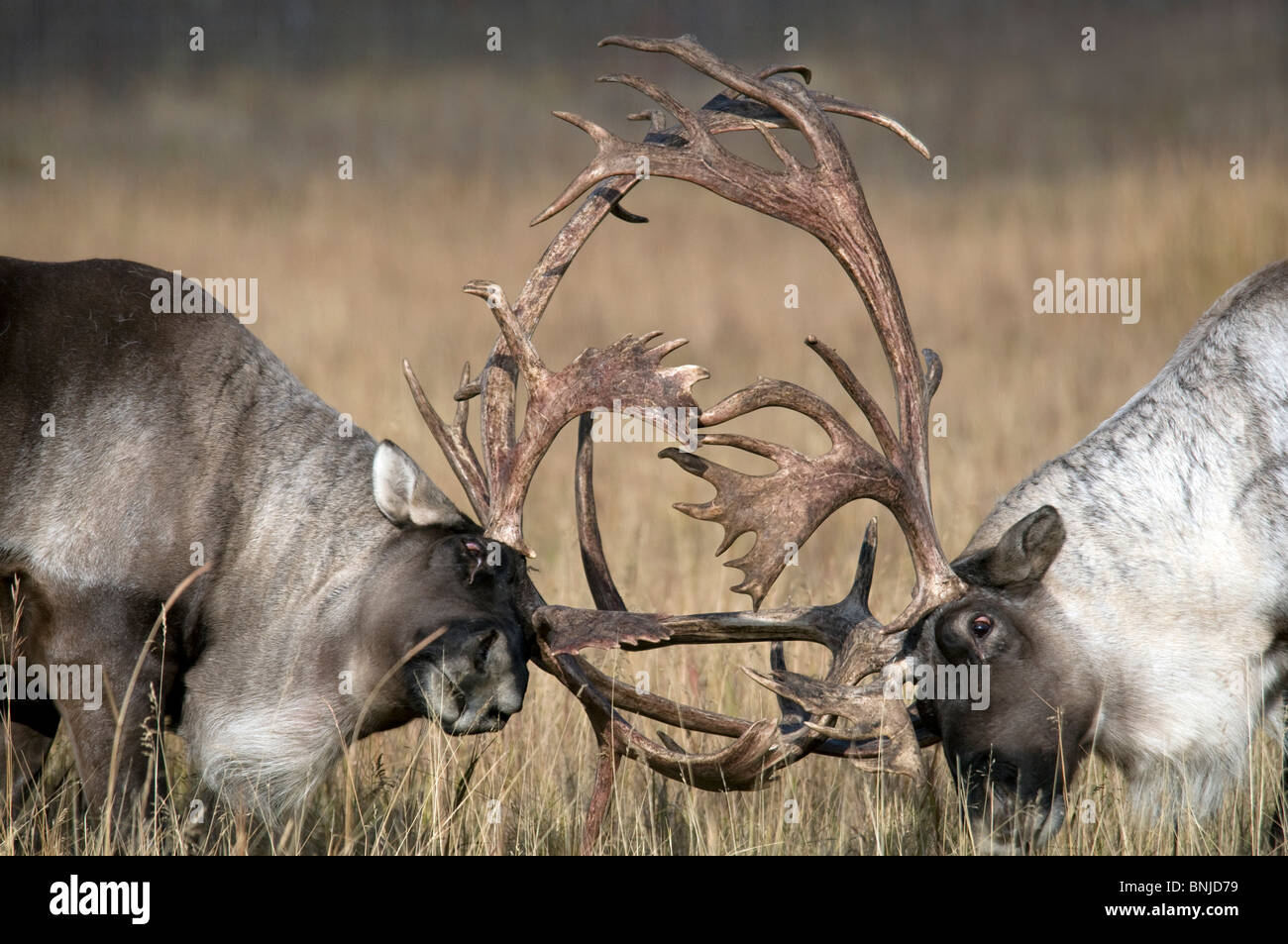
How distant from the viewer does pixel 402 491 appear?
4770mm

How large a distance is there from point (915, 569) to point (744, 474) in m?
0.62

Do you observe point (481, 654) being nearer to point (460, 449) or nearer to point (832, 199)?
point (460, 449)

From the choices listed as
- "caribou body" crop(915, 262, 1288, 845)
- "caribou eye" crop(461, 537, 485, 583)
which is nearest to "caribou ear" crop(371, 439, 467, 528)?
"caribou eye" crop(461, 537, 485, 583)

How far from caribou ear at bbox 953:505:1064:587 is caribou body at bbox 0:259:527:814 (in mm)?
1514

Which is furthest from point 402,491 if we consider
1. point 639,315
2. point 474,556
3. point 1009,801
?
point 639,315

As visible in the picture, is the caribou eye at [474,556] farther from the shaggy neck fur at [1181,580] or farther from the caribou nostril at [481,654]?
the shaggy neck fur at [1181,580]

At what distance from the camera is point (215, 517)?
15.8ft

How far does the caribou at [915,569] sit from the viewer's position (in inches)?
178

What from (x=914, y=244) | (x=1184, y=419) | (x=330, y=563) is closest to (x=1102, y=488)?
(x=1184, y=419)

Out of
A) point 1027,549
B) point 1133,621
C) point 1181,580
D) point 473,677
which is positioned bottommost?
point 473,677

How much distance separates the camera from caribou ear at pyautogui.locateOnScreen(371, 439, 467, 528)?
4.72m

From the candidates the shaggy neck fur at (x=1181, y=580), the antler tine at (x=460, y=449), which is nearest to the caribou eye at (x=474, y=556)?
the antler tine at (x=460, y=449)

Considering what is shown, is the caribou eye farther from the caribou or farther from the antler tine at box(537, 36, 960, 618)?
the antler tine at box(537, 36, 960, 618)

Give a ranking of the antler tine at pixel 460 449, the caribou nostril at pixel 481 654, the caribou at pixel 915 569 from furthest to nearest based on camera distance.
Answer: the antler tine at pixel 460 449 → the caribou at pixel 915 569 → the caribou nostril at pixel 481 654
